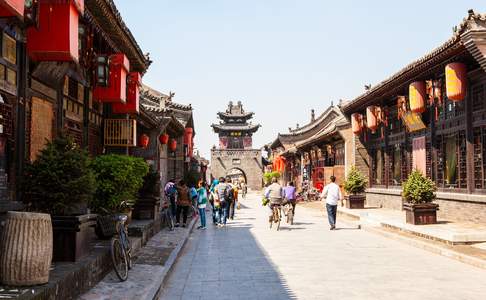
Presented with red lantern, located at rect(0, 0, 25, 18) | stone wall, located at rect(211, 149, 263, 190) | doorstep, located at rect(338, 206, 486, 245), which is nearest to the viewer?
red lantern, located at rect(0, 0, 25, 18)

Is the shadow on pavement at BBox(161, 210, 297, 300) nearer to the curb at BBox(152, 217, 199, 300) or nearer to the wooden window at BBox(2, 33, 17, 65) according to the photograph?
the curb at BBox(152, 217, 199, 300)

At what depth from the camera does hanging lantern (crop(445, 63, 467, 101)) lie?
13.6 meters

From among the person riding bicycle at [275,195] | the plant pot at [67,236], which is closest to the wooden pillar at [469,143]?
the person riding bicycle at [275,195]

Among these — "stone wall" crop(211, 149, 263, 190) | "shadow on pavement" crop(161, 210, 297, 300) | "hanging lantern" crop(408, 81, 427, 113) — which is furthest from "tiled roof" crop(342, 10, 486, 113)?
"stone wall" crop(211, 149, 263, 190)

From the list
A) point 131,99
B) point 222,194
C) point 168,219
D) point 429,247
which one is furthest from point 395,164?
point 131,99

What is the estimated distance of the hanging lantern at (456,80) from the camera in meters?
13.6

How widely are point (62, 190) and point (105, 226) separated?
294 centimetres

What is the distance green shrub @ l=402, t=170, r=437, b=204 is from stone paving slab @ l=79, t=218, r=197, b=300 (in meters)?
6.05

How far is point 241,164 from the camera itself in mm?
72812

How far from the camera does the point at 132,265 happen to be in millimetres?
8664

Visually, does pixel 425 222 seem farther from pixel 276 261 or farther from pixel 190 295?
pixel 190 295

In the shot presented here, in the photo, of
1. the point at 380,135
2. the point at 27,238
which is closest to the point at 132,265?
the point at 27,238

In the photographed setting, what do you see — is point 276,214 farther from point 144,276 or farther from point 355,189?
point 144,276

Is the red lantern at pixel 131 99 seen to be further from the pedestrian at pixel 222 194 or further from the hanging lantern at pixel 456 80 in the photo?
the hanging lantern at pixel 456 80
